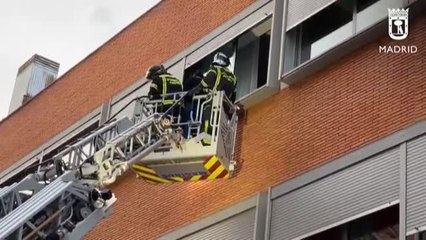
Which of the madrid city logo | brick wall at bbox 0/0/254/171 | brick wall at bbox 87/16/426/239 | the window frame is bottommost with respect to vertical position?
brick wall at bbox 87/16/426/239

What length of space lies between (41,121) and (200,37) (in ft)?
24.1

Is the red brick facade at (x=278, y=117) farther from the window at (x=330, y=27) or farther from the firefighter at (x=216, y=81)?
the firefighter at (x=216, y=81)

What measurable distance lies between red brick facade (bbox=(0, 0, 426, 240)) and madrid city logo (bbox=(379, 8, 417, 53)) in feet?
0.29

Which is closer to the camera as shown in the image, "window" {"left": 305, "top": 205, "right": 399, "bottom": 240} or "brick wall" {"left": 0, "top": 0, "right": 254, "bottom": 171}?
"window" {"left": 305, "top": 205, "right": 399, "bottom": 240}

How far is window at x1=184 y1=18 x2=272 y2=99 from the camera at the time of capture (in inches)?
574

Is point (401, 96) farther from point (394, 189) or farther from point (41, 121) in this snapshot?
point (41, 121)

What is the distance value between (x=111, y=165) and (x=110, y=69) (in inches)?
361

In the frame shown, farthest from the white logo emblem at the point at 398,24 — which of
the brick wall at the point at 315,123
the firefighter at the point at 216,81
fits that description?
the firefighter at the point at 216,81

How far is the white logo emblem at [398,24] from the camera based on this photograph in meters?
11.5

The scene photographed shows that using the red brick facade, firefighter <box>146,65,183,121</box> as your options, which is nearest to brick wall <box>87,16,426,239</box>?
the red brick facade

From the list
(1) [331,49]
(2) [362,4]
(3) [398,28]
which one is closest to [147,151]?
(1) [331,49]

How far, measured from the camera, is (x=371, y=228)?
11.0 m

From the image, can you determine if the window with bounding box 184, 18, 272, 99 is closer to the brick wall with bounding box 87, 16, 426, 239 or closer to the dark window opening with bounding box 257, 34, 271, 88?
the dark window opening with bounding box 257, 34, 271, 88

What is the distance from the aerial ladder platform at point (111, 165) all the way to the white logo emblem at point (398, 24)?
2.60 m
